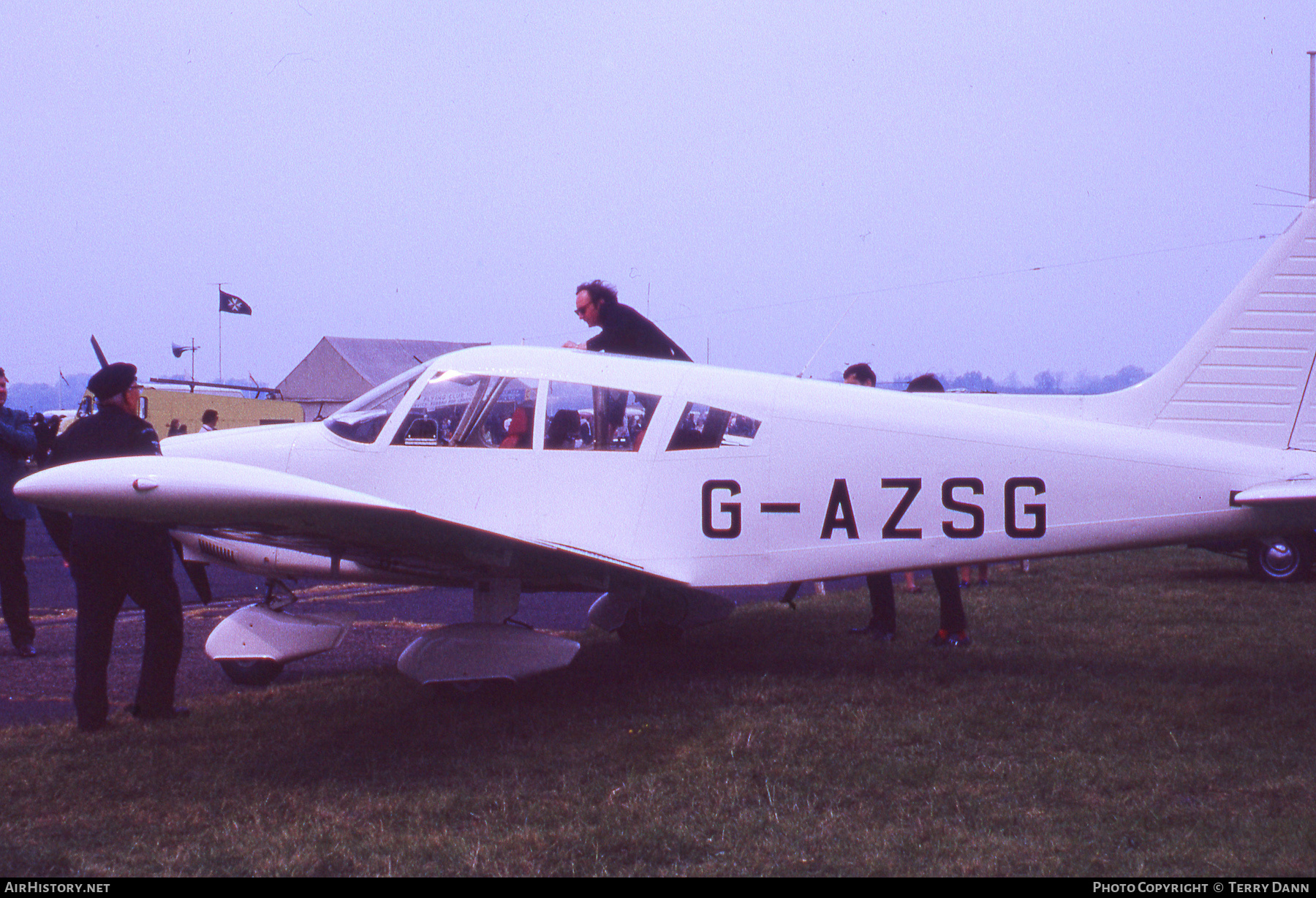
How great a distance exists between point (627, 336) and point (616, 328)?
9 centimetres

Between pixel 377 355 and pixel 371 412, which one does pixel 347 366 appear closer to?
pixel 377 355

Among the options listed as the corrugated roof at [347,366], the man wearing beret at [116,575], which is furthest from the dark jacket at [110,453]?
the corrugated roof at [347,366]

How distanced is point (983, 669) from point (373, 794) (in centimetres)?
387

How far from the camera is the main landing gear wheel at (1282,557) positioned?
1065cm

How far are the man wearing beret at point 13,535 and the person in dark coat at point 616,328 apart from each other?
4.11m

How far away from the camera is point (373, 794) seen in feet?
14.0

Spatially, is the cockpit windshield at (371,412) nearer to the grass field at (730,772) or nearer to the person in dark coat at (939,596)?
the grass field at (730,772)

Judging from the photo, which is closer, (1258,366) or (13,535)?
(1258,366)

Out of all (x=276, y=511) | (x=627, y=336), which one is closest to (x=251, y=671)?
(x=276, y=511)

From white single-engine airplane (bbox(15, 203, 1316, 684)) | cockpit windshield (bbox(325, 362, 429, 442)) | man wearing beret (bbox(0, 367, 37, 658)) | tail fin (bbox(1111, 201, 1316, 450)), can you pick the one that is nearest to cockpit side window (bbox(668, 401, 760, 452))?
white single-engine airplane (bbox(15, 203, 1316, 684))

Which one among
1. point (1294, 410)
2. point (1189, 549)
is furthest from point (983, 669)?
point (1189, 549)

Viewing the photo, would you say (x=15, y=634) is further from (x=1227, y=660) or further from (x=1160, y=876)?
(x=1227, y=660)

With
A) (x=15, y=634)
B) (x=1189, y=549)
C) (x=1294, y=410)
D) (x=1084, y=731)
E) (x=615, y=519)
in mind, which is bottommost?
(x=1189, y=549)

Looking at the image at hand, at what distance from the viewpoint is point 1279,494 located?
17.3ft
